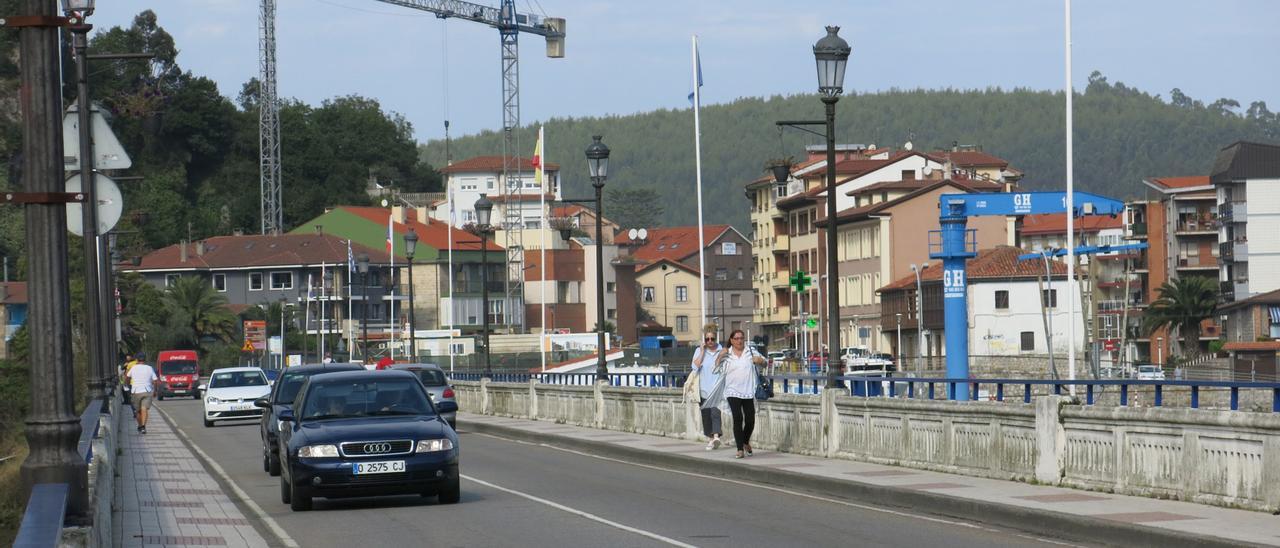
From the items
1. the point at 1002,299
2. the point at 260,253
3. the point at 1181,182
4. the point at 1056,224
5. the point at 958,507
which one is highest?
the point at 1181,182

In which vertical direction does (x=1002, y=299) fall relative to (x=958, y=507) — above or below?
above

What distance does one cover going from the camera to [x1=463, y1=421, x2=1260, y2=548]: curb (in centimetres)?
1323

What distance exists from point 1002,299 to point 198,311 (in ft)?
190

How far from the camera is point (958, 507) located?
649 inches

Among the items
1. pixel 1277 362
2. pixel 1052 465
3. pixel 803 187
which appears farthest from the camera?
pixel 803 187

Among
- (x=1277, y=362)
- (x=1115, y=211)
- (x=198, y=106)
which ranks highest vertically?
(x=198, y=106)

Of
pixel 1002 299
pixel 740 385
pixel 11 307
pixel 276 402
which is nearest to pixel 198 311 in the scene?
pixel 11 307

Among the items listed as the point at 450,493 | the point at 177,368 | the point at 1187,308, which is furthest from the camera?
the point at 1187,308

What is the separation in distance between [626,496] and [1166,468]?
21.8 ft

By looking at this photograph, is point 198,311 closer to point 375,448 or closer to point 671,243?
point 671,243

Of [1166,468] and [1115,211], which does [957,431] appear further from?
[1115,211]

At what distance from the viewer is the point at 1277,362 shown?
276 feet

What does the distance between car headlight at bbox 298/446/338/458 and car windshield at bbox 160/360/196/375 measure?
7285 cm

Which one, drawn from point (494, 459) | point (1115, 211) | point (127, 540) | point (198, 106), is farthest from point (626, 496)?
point (198, 106)
